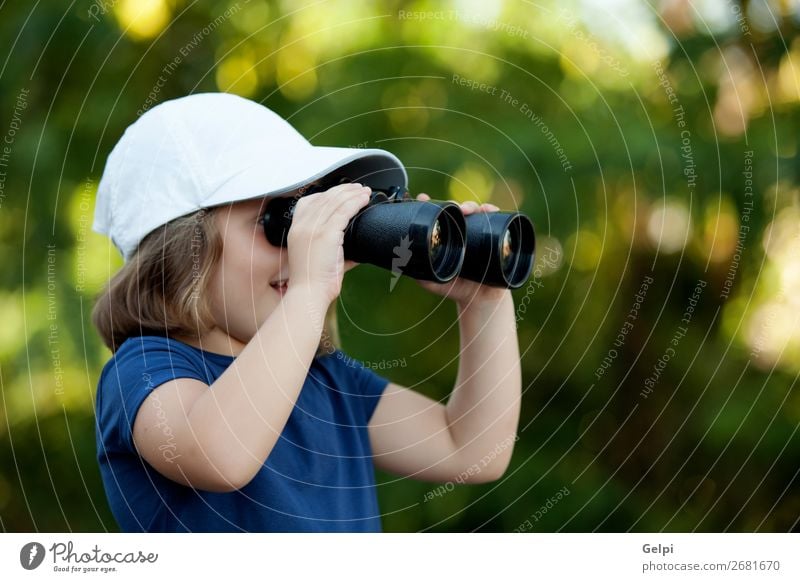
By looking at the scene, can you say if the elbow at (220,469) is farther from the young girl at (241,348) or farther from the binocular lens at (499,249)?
the binocular lens at (499,249)

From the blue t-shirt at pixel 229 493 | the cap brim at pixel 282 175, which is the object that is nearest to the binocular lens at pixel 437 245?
the cap brim at pixel 282 175

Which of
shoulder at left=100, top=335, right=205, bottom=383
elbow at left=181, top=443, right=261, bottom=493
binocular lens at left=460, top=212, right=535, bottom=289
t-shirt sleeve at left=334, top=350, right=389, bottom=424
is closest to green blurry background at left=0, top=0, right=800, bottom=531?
t-shirt sleeve at left=334, top=350, right=389, bottom=424

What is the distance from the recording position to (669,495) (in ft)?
5.35

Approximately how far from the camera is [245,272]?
34.5 inches

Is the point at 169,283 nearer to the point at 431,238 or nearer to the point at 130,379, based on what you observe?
the point at 130,379

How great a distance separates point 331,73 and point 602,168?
1.62ft

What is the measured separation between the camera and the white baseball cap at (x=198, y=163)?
884mm

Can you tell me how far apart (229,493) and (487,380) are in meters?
0.32

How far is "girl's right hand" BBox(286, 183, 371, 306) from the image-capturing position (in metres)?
0.79

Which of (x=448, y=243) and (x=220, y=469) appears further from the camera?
(x=448, y=243)

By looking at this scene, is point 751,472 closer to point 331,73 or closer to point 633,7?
point 633,7

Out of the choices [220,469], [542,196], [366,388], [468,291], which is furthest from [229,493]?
[542,196]

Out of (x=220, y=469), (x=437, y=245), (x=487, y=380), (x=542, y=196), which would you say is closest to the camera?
(x=220, y=469)
